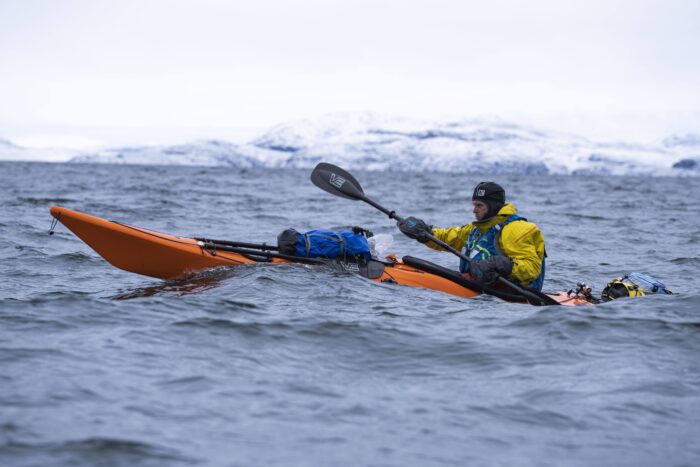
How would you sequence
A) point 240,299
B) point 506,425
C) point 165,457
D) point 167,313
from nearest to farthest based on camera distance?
1. point 165,457
2. point 506,425
3. point 167,313
4. point 240,299

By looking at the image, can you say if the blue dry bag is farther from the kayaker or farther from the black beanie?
the black beanie

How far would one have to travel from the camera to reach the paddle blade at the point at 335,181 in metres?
10.1

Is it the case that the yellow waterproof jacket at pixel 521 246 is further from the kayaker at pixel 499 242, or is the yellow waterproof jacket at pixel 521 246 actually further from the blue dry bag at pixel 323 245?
the blue dry bag at pixel 323 245

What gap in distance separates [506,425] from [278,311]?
2932 millimetres

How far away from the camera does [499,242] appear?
27.6 feet

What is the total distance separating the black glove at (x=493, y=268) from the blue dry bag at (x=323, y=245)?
127 cm

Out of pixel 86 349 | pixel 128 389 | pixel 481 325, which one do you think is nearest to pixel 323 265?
pixel 481 325

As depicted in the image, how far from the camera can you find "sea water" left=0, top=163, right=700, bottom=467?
4004 mm

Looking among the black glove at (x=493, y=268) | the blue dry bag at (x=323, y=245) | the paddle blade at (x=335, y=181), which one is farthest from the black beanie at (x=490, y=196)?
the paddle blade at (x=335, y=181)

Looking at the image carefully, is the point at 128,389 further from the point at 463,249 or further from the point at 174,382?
the point at 463,249

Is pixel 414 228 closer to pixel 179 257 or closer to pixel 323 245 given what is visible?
pixel 323 245

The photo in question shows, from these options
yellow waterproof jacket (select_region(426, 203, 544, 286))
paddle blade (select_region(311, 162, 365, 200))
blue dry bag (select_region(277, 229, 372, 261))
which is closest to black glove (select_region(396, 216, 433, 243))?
blue dry bag (select_region(277, 229, 372, 261))

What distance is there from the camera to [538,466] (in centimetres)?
389

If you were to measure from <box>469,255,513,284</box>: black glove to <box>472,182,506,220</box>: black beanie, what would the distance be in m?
0.55
